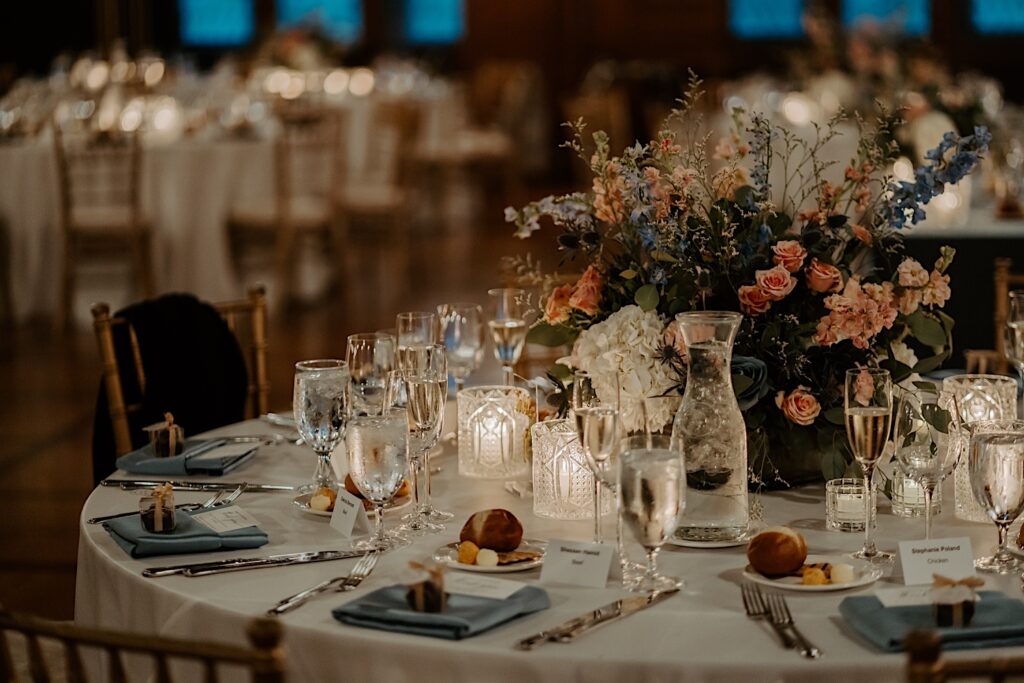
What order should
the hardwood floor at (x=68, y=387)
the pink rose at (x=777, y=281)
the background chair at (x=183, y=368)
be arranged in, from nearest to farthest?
1. the pink rose at (x=777, y=281)
2. the background chair at (x=183, y=368)
3. the hardwood floor at (x=68, y=387)

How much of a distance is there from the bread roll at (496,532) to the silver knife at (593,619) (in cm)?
21

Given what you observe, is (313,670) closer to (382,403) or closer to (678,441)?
(678,441)

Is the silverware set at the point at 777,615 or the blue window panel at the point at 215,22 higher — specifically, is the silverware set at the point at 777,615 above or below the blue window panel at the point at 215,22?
below

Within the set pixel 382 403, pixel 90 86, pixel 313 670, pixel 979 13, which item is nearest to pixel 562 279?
pixel 382 403

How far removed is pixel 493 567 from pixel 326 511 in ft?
1.19

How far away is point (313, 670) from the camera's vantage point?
1.57 m

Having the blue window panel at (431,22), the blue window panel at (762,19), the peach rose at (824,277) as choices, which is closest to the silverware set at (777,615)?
the peach rose at (824,277)

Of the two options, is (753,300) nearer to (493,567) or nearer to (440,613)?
(493,567)

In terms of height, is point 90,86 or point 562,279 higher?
point 90,86

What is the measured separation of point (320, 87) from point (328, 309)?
3070 millimetres

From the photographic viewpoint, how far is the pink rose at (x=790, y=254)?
6.62ft

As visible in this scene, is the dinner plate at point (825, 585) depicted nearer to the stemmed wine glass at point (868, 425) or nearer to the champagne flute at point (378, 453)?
the stemmed wine glass at point (868, 425)

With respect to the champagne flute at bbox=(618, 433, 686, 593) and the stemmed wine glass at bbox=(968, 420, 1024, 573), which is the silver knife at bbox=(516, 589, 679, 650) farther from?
the stemmed wine glass at bbox=(968, 420, 1024, 573)

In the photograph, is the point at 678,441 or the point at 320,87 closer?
the point at 678,441
